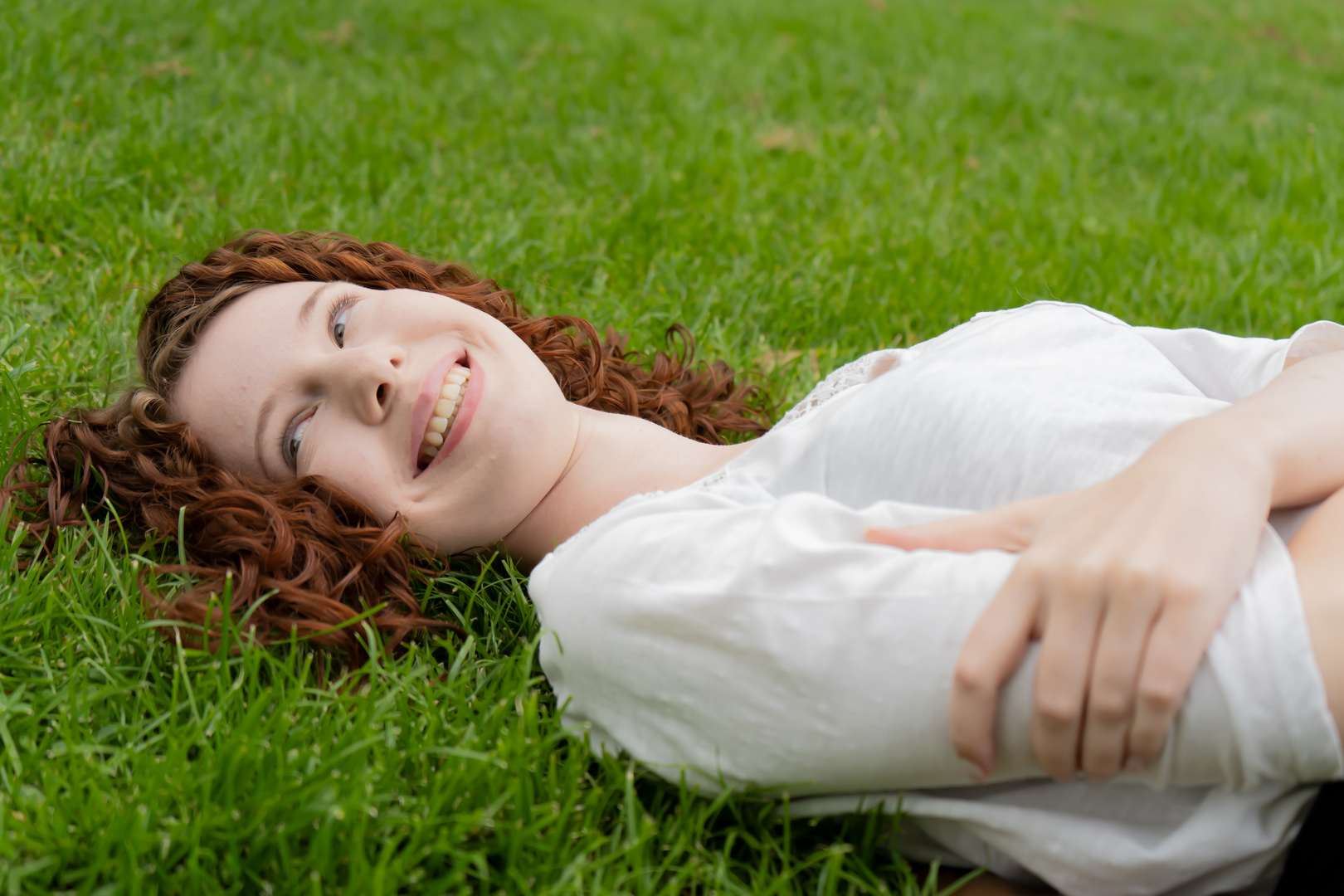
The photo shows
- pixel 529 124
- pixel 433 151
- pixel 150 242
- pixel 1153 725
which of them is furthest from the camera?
pixel 529 124

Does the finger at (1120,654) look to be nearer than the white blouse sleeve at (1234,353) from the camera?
Yes

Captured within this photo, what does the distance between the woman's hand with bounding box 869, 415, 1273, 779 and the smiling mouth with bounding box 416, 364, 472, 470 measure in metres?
1.16

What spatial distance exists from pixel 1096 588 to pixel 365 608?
1.35 metres

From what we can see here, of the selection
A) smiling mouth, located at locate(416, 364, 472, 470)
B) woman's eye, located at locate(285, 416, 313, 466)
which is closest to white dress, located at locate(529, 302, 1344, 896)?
smiling mouth, located at locate(416, 364, 472, 470)

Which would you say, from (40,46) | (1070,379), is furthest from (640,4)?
(1070,379)

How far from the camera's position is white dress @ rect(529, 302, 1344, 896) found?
1.36m

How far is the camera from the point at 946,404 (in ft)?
6.02

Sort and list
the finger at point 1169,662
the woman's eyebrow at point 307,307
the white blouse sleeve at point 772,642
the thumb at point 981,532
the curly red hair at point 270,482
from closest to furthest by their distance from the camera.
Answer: the finger at point 1169,662 → the white blouse sleeve at point 772,642 → the thumb at point 981,532 → the curly red hair at point 270,482 → the woman's eyebrow at point 307,307

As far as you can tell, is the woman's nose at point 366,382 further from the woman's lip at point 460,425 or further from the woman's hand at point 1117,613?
the woman's hand at point 1117,613

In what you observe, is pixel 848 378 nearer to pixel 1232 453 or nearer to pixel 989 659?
pixel 1232 453

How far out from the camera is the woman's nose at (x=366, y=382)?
2.04m

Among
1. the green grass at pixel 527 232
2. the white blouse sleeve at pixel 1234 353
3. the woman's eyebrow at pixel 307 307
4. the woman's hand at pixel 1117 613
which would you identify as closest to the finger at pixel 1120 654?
the woman's hand at pixel 1117 613

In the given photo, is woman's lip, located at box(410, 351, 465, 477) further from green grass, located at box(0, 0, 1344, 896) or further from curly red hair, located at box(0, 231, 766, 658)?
green grass, located at box(0, 0, 1344, 896)

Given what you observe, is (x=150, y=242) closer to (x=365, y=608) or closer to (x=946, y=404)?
(x=365, y=608)
